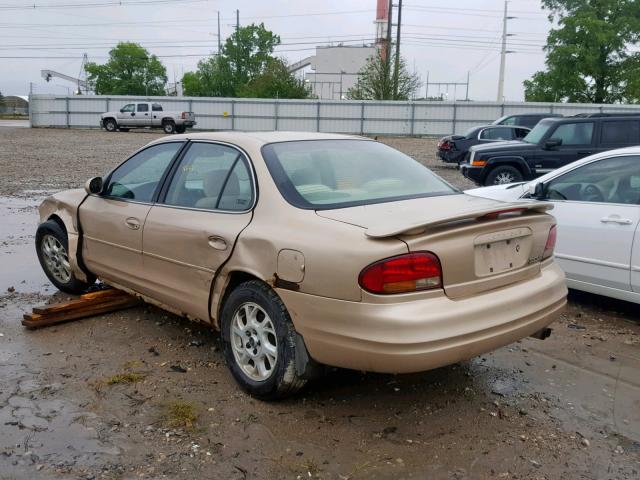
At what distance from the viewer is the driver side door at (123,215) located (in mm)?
4641

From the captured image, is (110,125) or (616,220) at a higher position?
(110,125)

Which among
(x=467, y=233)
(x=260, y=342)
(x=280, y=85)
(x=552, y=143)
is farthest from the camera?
(x=280, y=85)

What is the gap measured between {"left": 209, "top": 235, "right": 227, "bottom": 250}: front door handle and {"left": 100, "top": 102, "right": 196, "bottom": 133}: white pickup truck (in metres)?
33.3

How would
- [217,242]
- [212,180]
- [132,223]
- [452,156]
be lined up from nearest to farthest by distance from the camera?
[217,242], [212,180], [132,223], [452,156]

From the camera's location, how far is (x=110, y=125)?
38.0 meters

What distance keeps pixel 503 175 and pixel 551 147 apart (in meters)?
1.25

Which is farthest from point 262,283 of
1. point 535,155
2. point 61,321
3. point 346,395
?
point 535,155

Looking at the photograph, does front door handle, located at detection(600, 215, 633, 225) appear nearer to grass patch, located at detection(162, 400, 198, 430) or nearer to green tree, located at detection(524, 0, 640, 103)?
grass patch, located at detection(162, 400, 198, 430)

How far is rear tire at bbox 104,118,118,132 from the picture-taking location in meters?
37.8

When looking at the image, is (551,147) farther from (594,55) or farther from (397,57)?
(594,55)

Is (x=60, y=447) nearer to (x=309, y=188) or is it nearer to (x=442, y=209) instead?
(x=309, y=188)

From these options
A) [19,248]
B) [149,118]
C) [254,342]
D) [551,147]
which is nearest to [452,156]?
[551,147]

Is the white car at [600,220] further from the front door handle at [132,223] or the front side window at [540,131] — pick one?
the front side window at [540,131]

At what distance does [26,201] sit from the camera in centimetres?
1148
